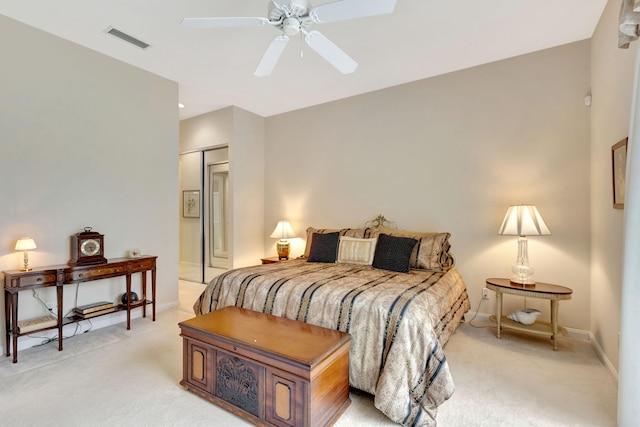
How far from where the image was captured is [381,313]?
6.48 ft

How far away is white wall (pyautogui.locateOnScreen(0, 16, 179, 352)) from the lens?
2.74m

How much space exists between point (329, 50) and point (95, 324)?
3578 millimetres

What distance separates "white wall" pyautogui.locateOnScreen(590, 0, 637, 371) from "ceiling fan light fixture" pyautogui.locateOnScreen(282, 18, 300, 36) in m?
2.16

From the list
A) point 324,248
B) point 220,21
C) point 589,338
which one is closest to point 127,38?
point 220,21

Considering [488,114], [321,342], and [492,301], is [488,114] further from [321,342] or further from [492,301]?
[321,342]

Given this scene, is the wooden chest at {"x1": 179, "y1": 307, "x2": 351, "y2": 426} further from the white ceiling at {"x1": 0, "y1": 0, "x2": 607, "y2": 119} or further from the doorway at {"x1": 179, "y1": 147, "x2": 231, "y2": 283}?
the doorway at {"x1": 179, "y1": 147, "x2": 231, "y2": 283}

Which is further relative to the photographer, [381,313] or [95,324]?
[95,324]

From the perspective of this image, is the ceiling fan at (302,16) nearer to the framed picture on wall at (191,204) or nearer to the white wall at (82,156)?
the white wall at (82,156)

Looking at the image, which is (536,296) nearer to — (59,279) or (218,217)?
(59,279)

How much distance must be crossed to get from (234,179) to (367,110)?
7.45ft

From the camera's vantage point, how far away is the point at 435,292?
8.14 ft

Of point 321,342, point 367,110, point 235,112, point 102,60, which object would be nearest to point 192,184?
point 235,112

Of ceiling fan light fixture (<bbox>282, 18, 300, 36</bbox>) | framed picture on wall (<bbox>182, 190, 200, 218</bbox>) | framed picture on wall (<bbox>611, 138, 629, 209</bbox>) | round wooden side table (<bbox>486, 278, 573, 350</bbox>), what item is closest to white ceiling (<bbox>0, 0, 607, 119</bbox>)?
ceiling fan light fixture (<bbox>282, 18, 300, 36</bbox>)

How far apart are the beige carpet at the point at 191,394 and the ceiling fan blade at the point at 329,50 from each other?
2404mm
